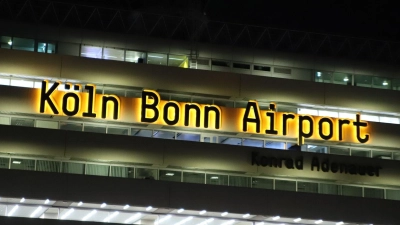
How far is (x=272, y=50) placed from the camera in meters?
70.6

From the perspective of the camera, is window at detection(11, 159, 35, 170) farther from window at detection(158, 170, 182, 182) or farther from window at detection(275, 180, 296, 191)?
window at detection(275, 180, 296, 191)

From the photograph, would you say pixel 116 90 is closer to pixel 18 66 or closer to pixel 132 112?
pixel 132 112

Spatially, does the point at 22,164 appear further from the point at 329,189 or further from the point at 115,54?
the point at 329,189

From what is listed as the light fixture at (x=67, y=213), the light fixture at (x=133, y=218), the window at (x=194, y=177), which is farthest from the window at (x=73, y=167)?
the window at (x=194, y=177)

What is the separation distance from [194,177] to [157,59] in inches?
363

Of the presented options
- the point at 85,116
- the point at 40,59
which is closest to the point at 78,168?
the point at 85,116

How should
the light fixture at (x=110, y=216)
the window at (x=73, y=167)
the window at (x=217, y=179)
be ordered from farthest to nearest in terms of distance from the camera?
the window at (x=217, y=179) < the window at (x=73, y=167) < the light fixture at (x=110, y=216)

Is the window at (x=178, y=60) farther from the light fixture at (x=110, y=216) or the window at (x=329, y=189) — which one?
the window at (x=329, y=189)

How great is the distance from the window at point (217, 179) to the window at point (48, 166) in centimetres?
1012

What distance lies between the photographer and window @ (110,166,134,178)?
63844 millimetres

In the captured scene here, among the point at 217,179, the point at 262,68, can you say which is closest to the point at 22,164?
the point at 217,179

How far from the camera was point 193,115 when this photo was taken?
6594cm

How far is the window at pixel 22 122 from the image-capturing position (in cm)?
6391

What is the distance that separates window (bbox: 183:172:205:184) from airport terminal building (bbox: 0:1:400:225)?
9cm
